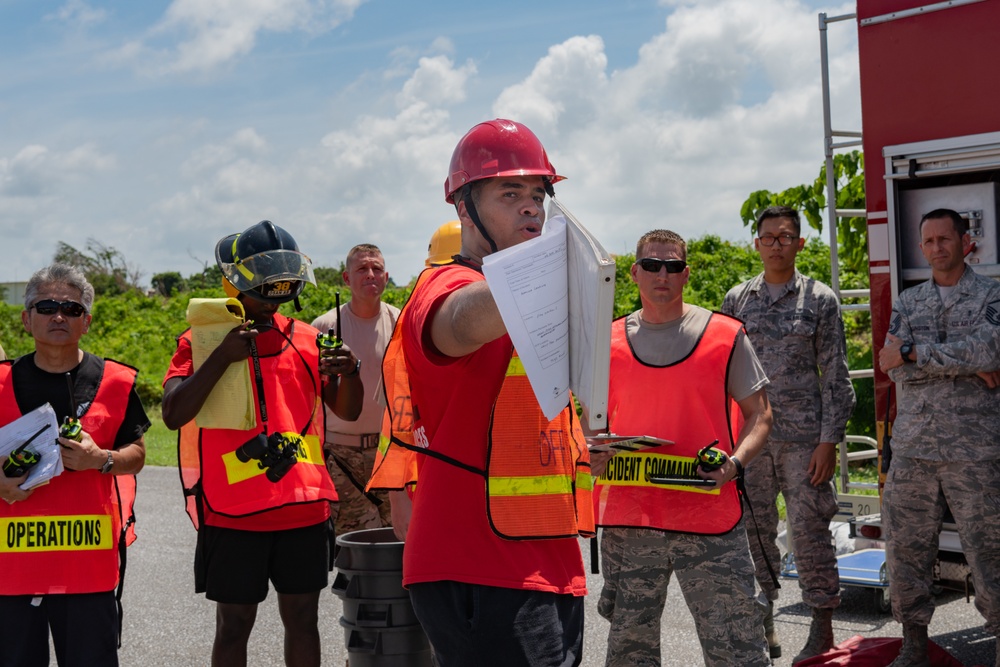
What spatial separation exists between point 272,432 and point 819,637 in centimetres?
321

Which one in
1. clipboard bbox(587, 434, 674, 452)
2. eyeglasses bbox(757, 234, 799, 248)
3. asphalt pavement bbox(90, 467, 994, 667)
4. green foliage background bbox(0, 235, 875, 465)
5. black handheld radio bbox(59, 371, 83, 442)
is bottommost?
asphalt pavement bbox(90, 467, 994, 667)

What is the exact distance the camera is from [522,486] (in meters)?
2.90

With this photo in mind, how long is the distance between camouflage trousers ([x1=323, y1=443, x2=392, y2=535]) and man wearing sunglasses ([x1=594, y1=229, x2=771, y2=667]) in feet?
7.03

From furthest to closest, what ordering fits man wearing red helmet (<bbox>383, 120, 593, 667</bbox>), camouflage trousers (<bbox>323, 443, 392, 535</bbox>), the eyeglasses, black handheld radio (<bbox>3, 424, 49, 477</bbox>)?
camouflage trousers (<bbox>323, 443, 392, 535</bbox>), the eyeglasses, black handheld radio (<bbox>3, 424, 49, 477</bbox>), man wearing red helmet (<bbox>383, 120, 593, 667</bbox>)

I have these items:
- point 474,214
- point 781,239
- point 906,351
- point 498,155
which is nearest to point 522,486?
point 474,214

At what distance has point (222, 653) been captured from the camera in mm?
4469

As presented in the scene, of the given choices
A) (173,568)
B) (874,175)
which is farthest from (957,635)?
(173,568)

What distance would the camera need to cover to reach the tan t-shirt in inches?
266

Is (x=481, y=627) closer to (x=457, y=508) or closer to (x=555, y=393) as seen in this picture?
(x=457, y=508)

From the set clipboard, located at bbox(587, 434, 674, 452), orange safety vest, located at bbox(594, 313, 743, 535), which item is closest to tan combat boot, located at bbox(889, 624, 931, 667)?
orange safety vest, located at bbox(594, 313, 743, 535)

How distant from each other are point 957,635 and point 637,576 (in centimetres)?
270

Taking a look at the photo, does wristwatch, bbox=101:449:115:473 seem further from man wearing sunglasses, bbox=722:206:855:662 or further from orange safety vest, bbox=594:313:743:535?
man wearing sunglasses, bbox=722:206:855:662

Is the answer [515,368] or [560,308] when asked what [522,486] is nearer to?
[515,368]

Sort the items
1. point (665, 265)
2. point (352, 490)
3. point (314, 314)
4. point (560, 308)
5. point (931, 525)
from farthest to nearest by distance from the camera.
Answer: point (314, 314), point (352, 490), point (931, 525), point (665, 265), point (560, 308)
